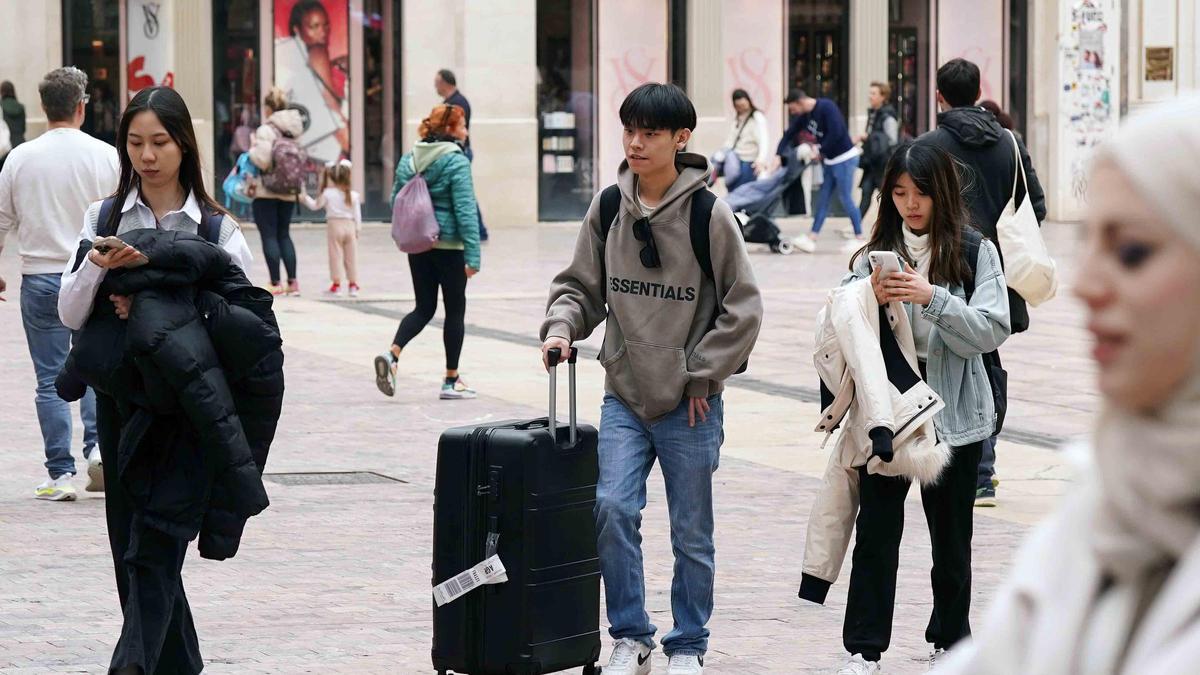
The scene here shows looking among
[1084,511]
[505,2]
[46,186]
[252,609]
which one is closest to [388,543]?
[252,609]

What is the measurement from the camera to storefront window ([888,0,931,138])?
29.2m

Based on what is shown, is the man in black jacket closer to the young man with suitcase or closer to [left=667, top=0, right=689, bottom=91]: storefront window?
the young man with suitcase

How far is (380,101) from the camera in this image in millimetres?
28062

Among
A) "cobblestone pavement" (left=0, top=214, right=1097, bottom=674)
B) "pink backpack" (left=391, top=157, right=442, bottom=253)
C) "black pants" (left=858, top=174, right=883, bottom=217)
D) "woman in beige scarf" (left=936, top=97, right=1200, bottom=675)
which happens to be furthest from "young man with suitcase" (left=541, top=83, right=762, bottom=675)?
"black pants" (left=858, top=174, right=883, bottom=217)

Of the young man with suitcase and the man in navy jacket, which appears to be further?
the man in navy jacket

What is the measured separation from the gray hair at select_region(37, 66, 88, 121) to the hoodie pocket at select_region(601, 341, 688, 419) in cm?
390

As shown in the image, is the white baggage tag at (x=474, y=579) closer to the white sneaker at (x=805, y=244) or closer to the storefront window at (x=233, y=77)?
the white sneaker at (x=805, y=244)

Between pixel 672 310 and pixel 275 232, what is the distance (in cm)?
1257

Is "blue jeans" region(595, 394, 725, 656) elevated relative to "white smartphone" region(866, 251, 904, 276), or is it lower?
lower

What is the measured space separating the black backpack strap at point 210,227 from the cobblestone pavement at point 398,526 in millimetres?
1270

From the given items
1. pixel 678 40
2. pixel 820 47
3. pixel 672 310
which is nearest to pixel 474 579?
pixel 672 310

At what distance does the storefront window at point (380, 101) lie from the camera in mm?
27875

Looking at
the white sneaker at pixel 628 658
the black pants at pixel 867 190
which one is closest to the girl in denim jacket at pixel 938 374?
the white sneaker at pixel 628 658

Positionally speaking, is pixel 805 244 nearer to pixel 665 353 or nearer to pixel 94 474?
pixel 94 474
